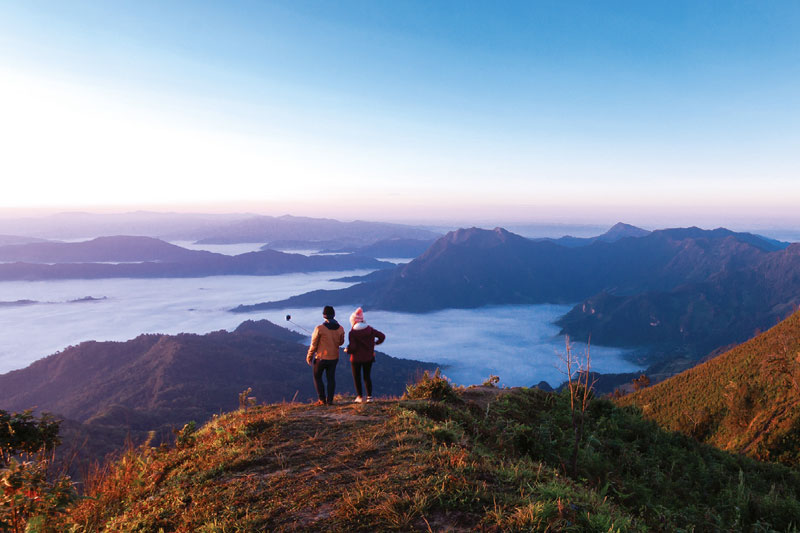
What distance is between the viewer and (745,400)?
25.4m

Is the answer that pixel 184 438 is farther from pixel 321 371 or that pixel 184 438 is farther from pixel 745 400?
pixel 745 400

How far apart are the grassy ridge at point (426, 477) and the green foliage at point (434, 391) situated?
3 centimetres

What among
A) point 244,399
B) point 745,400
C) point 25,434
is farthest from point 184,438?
point 745,400

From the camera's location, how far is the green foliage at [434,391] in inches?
362

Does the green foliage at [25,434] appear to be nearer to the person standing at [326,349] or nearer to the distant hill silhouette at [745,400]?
the person standing at [326,349]

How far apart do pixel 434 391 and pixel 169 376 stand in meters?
127

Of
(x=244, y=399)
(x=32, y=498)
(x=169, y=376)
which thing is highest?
(x=32, y=498)

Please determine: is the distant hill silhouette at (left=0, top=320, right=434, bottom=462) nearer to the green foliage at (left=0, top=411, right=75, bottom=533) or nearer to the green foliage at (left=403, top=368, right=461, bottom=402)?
the green foliage at (left=403, top=368, right=461, bottom=402)

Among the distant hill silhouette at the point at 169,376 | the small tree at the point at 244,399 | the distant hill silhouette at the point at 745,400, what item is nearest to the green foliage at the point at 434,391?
the small tree at the point at 244,399

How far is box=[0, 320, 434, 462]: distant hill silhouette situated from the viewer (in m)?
102

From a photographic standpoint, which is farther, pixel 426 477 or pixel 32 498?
pixel 426 477

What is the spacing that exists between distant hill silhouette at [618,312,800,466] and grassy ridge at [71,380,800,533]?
23.0ft

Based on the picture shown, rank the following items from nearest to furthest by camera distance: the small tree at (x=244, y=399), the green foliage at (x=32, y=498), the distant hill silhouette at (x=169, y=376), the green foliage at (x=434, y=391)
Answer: the green foliage at (x=32, y=498), the small tree at (x=244, y=399), the green foliage at (x=434, y=391), the distant hill silhouette at (x=169, y=376)

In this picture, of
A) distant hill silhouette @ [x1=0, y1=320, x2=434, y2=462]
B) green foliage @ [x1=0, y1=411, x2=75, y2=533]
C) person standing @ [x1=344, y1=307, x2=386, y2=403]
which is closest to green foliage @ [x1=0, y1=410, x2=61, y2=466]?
green foliage @ [x1=0, y1=411, x2=75, y2=533]
